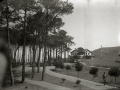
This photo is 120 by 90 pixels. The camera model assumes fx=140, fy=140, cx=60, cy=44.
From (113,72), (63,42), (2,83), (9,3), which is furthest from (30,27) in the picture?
(63,42)

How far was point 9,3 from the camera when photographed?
49.4ft

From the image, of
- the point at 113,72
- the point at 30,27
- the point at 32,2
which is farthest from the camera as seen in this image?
the point at 30,27

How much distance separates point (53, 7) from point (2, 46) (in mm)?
12268

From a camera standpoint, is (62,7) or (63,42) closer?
(62,7)

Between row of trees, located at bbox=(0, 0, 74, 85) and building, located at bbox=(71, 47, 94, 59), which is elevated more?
row of trees, located at bbox=(0, 0, 74, 85)

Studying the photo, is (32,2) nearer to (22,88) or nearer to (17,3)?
(17,3)

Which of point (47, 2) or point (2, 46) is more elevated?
point (47, 2)

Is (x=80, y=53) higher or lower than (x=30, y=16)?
lower

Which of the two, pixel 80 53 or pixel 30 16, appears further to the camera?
pixel 80 53

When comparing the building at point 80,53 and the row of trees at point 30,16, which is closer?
the row of trees at point 30,16

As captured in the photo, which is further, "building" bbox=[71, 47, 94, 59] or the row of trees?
"building" bbox=[71, 47, 94, 59]

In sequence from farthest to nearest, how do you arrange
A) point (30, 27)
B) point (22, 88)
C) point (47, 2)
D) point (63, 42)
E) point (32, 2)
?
point (63, 42) → point (30, 27) → point (47, 2) → point (32, 2) → point (22, 88)

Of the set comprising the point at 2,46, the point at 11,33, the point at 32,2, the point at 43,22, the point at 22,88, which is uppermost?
the point at 32,2

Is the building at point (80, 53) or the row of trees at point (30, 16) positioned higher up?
the row of trees at point (30, 16)
